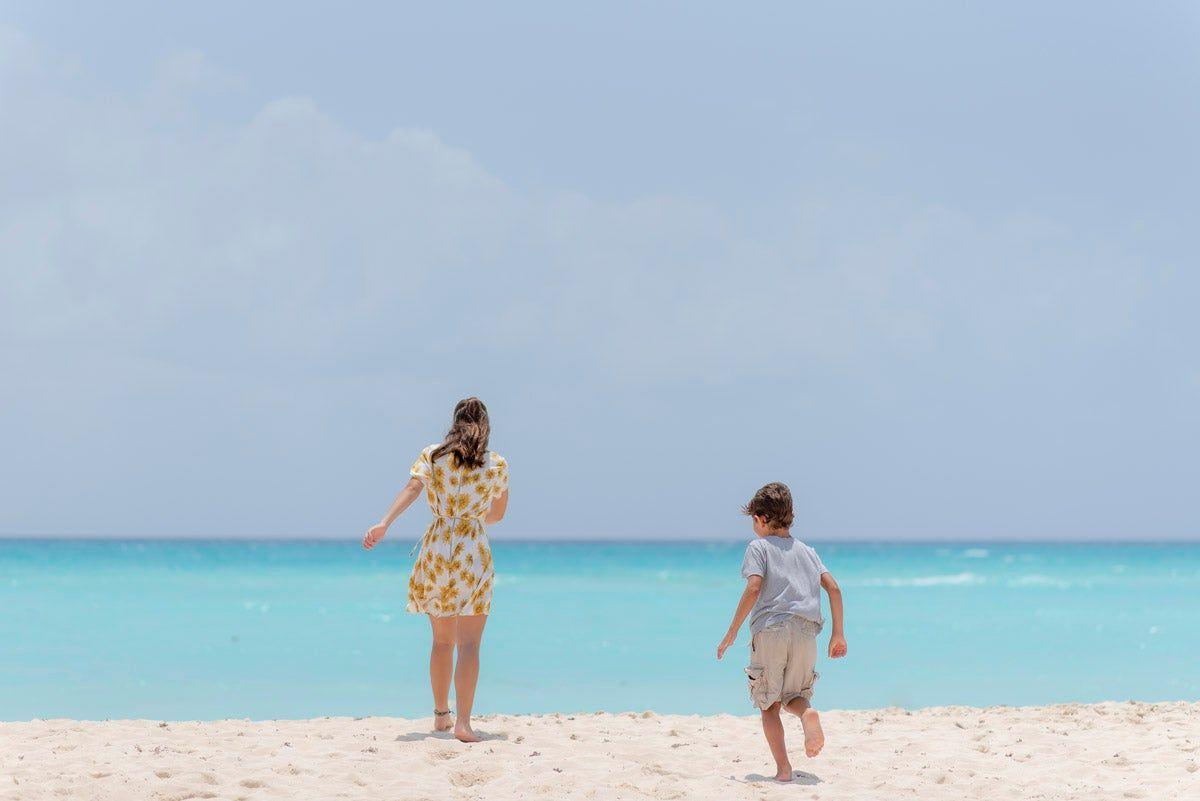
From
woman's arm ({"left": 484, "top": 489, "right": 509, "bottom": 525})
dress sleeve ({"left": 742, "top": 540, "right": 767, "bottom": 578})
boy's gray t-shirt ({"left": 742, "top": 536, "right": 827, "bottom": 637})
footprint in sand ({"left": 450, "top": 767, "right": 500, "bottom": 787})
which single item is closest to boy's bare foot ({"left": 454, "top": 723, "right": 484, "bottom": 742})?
footprint in sand ({"left": 450, "top": 767, "right": 500, "bottom": 787})

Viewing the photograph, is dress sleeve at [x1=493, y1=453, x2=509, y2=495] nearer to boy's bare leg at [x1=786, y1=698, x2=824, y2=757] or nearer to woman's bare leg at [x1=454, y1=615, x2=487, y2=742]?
woman's bare leg at [x1=454, y1=615, x2=487, y2=742]

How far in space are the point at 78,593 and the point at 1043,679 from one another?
2452 centimetres

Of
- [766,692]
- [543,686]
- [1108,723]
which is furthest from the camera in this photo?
[543,686]

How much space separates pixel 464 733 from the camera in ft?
22.0

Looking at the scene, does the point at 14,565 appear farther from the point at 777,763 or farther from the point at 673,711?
the point at 777,763

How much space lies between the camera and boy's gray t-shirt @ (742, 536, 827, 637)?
5754mm

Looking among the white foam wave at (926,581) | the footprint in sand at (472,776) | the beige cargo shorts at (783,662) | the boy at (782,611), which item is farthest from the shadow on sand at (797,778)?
the white foam wave at (926,581)

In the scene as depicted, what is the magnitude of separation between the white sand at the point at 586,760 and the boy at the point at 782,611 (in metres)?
0.47

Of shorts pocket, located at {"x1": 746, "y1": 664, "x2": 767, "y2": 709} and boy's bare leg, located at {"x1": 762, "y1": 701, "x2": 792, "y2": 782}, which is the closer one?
shorts pocket, located at {"x1": 746, "y1": 664, "x2": 767, "y2": 709}

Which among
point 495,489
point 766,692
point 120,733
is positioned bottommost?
point 120,733

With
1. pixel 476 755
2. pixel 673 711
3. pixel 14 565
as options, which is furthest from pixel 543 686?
pixel 14 565

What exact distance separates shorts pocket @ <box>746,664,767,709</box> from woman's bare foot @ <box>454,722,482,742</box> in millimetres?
1764

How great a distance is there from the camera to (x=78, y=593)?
30.1 meters

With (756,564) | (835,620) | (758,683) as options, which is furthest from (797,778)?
(756,564)
